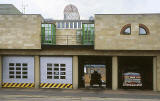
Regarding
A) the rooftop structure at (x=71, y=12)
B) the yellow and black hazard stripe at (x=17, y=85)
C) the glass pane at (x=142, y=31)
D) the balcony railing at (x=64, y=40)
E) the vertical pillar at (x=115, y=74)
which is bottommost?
the yellow and black hazard stripe at (x=17, y=85)

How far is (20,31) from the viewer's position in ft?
58.5

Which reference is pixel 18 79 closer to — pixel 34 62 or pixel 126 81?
pixel 34 62

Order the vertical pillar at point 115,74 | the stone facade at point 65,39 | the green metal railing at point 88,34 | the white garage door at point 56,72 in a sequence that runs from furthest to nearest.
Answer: the stone facade at point 65,39
the green metal railing at point 88,34
the white garage door at point 56,72
the vertical pillar at point 115,74

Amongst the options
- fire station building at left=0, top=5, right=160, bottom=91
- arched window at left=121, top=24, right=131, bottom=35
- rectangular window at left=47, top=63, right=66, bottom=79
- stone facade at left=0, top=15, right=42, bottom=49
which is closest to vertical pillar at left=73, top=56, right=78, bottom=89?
fire station building at left=0, top=5, right=160, bottom=91

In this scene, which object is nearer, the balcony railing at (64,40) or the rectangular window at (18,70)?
the balcony railing at (64,40)

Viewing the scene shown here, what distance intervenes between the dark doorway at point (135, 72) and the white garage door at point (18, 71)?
1031 centimetres

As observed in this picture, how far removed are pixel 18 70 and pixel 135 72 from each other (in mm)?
13237

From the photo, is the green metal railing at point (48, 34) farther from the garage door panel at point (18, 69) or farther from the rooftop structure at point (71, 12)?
the rooftop structure at point (71, 12)

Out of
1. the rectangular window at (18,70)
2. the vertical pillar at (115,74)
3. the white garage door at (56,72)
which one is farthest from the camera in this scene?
the rectangular window at (18,70)

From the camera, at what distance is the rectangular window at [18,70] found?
18.5 metres

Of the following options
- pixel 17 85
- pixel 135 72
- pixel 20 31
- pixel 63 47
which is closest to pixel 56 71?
pixel 63 47

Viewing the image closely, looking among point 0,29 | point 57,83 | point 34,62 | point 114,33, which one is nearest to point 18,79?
point 34,62

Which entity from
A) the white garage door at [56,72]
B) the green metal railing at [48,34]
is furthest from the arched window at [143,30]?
the green metal railing at [48,34]

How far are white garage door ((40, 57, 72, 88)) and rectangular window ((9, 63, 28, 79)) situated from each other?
5.91ft
